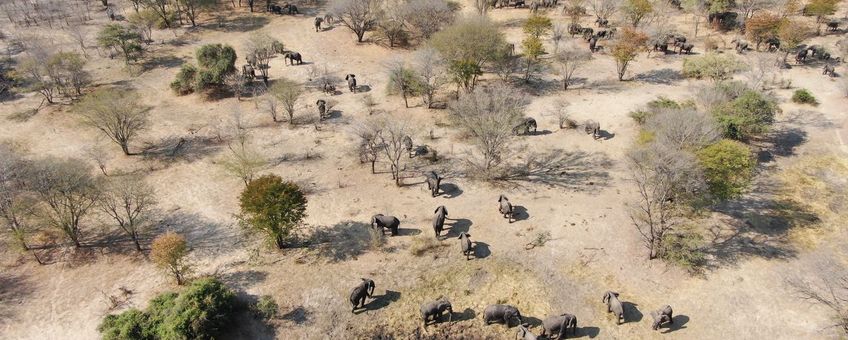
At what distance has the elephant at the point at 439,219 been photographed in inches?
1001

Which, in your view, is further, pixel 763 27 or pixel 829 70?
pixel 763 27

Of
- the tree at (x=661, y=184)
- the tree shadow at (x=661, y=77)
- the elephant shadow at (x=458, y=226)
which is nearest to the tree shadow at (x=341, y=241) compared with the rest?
the elephant shadow at (x=458, y=226)

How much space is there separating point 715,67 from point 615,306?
1125 inches

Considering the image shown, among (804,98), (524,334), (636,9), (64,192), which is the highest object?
(636,9)

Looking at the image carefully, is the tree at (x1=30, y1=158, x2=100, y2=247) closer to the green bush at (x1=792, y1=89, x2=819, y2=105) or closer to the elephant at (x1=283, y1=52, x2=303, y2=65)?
the elephant at (x1=283, y1=52, x2=303, y2=65)

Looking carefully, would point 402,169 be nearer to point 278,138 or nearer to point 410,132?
point 410,132

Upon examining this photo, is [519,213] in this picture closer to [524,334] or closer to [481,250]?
[481,250]

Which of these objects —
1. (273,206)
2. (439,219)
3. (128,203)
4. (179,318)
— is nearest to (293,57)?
(128,203)

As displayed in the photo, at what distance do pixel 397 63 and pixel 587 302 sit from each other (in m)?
24.8

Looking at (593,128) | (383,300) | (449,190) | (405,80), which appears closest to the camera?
(383,300)

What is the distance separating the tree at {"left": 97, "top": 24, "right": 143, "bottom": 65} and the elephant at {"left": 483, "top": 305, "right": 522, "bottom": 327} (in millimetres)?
42844

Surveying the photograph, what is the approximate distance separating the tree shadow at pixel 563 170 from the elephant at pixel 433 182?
14.5 ft

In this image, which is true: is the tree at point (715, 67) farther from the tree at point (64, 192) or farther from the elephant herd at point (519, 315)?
the tree at point (64, 192)

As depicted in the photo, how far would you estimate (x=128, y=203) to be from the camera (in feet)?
82.0
